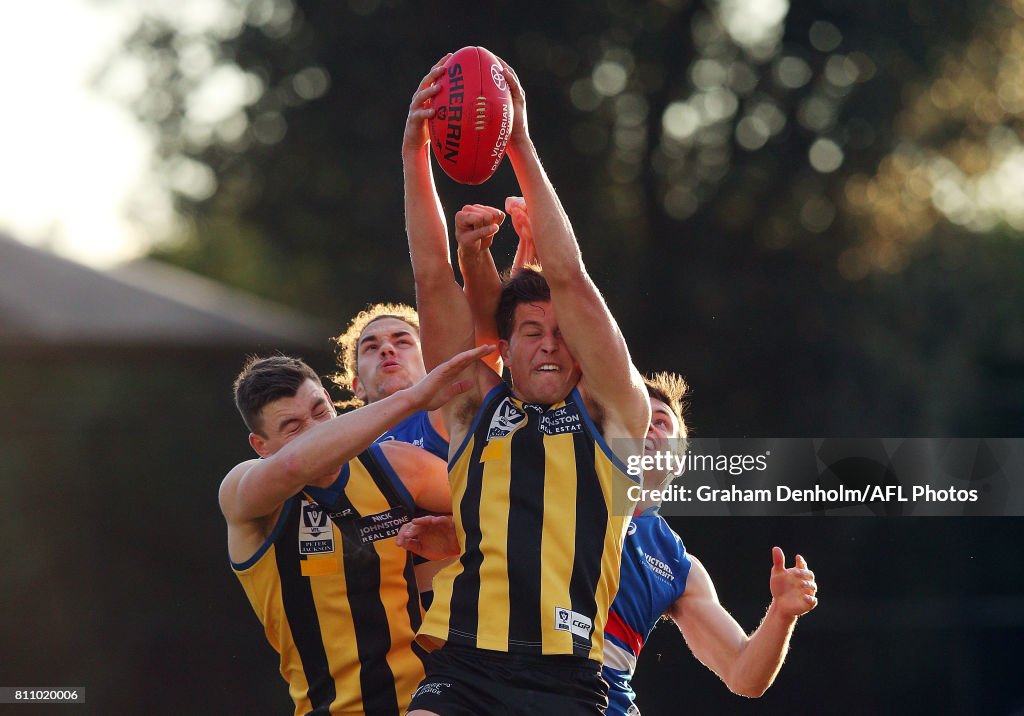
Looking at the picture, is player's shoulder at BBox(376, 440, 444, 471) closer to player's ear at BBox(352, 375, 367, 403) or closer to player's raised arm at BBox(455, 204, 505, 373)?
player's raised arm at BBox(455, 204, 505, 373)

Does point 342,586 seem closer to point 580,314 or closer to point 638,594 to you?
point 638,594

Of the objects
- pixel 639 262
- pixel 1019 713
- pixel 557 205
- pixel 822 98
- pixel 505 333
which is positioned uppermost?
pixel 822 98

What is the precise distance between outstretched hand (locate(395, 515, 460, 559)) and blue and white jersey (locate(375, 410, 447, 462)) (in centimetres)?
78

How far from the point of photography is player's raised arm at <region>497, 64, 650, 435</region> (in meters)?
3.26

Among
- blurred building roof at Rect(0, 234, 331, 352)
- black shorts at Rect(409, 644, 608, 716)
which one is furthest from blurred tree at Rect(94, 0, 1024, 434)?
black shorts at Rect(409, 644, 608, 716)

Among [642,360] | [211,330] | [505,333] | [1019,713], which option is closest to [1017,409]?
[1019,713]

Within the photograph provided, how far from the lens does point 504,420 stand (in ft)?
11.0

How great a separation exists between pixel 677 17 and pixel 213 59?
3.57m

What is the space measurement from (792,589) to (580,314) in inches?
42.9

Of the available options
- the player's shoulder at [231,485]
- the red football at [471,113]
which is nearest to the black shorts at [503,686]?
the player's shoulder at [231,485]

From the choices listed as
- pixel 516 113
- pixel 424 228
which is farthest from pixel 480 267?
pixel 516 113

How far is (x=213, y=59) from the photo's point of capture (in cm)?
988

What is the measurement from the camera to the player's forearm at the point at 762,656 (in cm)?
379

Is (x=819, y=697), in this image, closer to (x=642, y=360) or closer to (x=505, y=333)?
(x=642, y=360)
